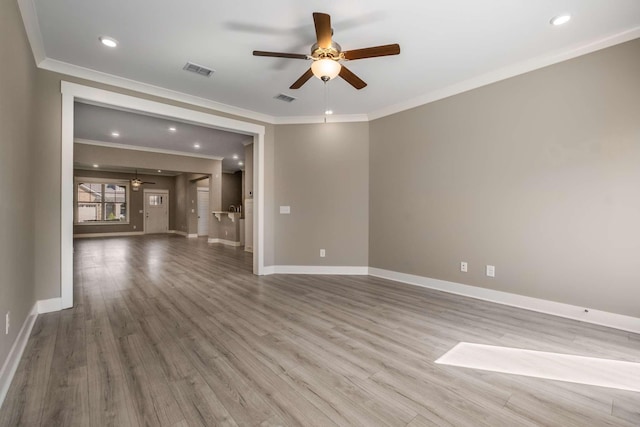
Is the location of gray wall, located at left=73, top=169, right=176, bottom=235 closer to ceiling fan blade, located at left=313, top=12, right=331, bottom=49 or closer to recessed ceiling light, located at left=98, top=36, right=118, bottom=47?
recessed ceiling light, located at left=98, top=36, right=118, bottom=47

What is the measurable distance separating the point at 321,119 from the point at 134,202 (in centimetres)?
1088

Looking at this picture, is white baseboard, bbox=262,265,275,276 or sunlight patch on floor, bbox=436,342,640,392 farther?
white baseboard, bbox=262,265,275,276

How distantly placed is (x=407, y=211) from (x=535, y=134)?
6.03 ft

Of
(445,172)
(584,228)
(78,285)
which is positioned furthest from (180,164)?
(584,228)

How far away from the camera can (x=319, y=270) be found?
500 centimetres

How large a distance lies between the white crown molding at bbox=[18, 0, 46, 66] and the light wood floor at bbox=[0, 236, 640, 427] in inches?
108

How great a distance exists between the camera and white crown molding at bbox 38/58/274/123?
10.4 ft

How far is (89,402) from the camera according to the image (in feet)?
5.38

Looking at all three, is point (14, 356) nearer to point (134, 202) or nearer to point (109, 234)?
point (109, 234)

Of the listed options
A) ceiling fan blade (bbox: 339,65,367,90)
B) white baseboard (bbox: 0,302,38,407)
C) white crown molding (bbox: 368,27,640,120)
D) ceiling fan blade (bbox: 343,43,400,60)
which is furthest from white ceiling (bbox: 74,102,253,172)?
white crown molding (bbox: 368,27,640,120)

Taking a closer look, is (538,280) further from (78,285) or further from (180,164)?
(180,164)

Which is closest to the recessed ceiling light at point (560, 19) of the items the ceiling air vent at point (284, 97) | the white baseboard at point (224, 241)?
the ceiling air vent at point (284, 97)

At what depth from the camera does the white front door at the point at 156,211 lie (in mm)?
12406

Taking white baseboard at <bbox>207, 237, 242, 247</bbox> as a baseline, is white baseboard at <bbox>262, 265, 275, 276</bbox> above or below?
A: below
